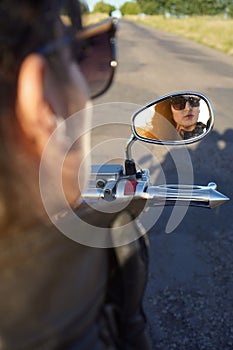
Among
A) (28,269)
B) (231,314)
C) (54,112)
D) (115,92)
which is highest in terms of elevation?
(54,112)

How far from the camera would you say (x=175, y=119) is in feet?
4.78

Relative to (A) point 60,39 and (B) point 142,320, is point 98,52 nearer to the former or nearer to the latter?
(A) point 60,39

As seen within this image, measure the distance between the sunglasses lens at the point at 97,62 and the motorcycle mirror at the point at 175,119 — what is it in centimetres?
46

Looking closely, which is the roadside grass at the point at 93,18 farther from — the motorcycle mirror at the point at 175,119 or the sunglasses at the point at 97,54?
the motorcycle mirror at the point at 175,119

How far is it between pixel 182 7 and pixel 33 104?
60.8 m

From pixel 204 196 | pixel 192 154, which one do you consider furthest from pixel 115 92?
pixel 204 196

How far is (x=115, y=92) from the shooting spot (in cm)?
798

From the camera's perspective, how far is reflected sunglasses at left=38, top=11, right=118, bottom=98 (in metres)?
0.73

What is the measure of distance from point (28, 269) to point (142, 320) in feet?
1.47

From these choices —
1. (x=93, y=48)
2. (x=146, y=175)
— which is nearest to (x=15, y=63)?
(x=93, y=48)

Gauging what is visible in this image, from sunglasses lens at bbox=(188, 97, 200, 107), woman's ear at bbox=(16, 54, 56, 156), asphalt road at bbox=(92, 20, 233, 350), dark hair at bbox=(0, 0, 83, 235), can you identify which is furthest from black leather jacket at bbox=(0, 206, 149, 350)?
sunglasses lens at bbox=(188, 97, 200, 107)

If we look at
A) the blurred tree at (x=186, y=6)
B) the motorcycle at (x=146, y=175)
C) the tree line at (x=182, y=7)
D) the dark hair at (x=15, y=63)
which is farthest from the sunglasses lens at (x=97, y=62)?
the blurred tree at (x=186, y=6)

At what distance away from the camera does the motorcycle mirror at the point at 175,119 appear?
1458 mm

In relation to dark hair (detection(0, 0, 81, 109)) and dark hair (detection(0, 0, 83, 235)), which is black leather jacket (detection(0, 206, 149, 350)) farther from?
dark hair (detection(0, 0, 81, 109))
